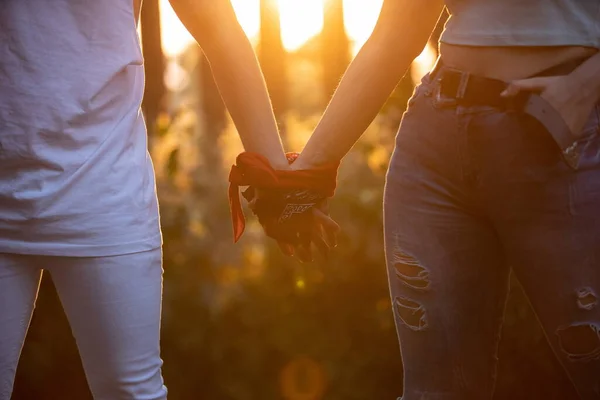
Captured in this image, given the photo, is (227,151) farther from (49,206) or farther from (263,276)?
(49,206)

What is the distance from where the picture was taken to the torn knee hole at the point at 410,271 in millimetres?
2254

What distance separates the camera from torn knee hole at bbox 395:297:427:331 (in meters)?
2.28

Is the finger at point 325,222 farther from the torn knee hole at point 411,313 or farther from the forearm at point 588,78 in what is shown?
the forearm at point 588,78

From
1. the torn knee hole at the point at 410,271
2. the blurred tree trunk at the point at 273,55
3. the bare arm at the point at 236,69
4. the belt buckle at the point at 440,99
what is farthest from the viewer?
the blurred tree trunk at the point at 273,55

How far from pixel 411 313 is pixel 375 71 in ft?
2.27

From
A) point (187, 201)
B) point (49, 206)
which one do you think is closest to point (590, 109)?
point (49, 206)

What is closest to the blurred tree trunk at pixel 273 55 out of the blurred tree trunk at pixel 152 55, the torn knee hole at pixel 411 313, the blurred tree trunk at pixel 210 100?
the blurred tree trunk at pixel 210 100

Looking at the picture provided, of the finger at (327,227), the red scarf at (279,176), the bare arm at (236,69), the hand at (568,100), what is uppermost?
the bare arm at (236,69)

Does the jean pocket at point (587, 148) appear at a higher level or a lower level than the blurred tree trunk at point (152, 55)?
lower

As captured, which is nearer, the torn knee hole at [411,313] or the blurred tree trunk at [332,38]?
the torn knee hole at [411,313]

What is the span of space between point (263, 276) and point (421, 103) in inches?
90.0

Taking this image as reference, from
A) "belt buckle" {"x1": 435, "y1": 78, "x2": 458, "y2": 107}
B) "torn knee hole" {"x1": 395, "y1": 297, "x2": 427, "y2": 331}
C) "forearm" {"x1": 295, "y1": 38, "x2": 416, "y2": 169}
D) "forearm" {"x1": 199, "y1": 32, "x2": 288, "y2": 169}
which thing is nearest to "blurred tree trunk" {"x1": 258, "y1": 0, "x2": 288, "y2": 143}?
"forearm" {"x1": 199, "y1": 32, "x2": 288, "y2": 169}

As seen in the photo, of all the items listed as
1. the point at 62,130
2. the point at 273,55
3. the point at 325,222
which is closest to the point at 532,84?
the point at 325,222

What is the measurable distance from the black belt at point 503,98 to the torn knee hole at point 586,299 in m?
0.29
